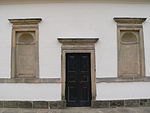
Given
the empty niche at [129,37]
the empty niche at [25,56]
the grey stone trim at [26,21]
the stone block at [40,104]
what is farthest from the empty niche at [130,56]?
the empty niche at [25,56]

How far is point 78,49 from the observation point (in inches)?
334

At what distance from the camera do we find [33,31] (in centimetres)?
869

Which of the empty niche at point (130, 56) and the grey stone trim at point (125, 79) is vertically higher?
the empty niche at point (130, 56)

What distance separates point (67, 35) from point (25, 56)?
2.20m

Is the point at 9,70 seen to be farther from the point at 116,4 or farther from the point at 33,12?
the point at 116,4

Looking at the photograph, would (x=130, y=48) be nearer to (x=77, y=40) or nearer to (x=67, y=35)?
(x=77, y=40)

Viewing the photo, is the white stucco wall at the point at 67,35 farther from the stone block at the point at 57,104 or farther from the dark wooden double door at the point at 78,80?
the dark wooden double door at the point at 78,80

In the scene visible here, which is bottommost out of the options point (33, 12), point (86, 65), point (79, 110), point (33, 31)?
point (79, 110)

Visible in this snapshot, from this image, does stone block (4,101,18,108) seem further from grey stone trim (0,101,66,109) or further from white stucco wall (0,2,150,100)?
white stucco wall (0,2,150,100)

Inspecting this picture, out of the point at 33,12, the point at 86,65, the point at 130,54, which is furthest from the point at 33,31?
the point at 130,54

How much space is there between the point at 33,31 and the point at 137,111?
5.64 meters

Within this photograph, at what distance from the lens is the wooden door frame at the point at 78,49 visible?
27.6 ft

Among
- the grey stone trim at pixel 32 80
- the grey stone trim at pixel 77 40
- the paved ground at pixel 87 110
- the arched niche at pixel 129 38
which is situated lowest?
the paved ground at pixel 87 110

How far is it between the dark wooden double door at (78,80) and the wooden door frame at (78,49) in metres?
0.18
